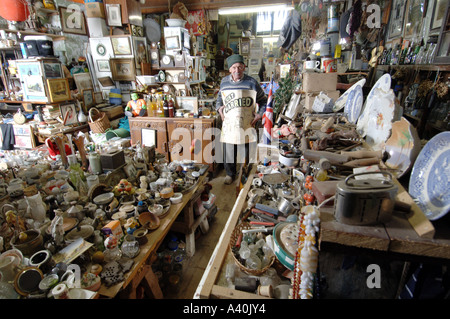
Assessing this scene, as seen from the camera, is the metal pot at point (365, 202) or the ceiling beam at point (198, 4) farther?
the ceiling beam at point (198, 4)

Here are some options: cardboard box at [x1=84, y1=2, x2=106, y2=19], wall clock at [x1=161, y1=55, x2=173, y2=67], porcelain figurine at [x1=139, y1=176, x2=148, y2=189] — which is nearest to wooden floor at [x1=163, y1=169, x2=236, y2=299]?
porcelain figurine at [x1=139, y1=176, x2=148, y2=189]

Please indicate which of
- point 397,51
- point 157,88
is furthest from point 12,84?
point 397,51

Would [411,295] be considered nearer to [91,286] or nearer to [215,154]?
[91,286]

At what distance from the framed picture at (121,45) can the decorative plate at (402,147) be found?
5376 millimetres

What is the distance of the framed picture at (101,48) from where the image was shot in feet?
16.9

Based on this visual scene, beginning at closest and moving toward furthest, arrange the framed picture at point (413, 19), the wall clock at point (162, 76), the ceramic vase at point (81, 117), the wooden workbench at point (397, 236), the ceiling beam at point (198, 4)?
the wooden workbench at point (397, 236) → the framed picture at point (413, 19) → the ceramic vase at point (81, 117) → the wall clock at point (162, 76) → the ceiling beam at point (198, 4)

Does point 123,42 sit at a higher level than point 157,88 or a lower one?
higher

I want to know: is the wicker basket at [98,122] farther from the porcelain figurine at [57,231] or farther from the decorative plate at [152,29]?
the porcelain figurine at [57,231]

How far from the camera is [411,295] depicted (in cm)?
86

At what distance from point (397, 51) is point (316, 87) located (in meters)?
1.75

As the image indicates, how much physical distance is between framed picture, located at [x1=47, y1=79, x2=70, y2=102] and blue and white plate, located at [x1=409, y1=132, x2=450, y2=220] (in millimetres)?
5282

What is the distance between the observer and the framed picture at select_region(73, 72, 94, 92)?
197 inches

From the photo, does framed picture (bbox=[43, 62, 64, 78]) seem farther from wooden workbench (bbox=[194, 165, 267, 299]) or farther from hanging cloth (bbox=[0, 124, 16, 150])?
wooden workbench (bbox=[194, 165, 267, 299])

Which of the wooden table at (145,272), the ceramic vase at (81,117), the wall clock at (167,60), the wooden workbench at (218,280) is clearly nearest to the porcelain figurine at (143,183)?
the wooden table at (145,272)
